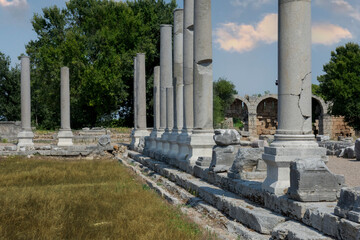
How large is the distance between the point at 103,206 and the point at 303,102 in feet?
13.2

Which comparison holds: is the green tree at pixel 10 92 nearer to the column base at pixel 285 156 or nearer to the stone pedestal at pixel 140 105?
the stone pedestal at pixel 140 105

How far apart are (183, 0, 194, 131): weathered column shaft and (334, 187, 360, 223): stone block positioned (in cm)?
739

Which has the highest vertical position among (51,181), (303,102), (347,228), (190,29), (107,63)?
(107,63)

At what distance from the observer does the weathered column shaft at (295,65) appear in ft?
18.6

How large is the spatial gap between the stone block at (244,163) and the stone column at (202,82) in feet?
8.92

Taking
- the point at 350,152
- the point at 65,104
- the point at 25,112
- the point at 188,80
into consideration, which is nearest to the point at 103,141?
the point at 65,104

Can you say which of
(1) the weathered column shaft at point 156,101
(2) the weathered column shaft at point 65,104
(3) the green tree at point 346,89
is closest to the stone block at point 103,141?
(2) the weathered column shaft at point 65,104

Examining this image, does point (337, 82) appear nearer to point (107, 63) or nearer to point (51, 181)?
point (107, 63)

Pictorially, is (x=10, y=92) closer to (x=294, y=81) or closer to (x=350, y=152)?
(x=350, y=152)

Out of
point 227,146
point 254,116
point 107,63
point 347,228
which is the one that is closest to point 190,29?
point 227,146

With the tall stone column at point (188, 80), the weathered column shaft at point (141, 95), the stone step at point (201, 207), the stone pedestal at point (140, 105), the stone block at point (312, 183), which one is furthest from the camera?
the weathered column shaft at point (141, 95)

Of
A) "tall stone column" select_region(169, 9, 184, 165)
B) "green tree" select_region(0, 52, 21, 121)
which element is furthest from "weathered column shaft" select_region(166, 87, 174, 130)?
"green tree" select_region(0, 52, 21, 121)

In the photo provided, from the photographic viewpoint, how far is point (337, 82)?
36.1m

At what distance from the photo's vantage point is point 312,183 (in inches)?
189
